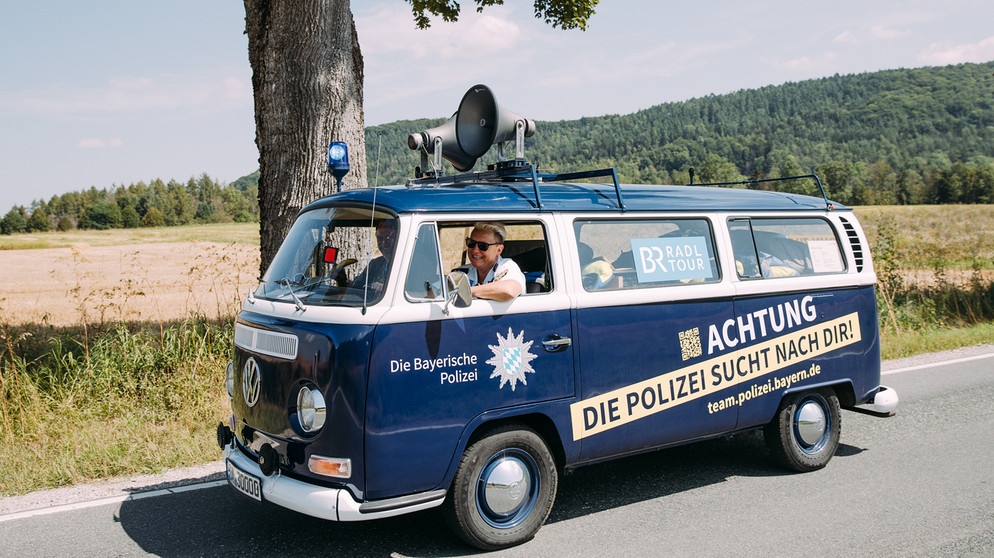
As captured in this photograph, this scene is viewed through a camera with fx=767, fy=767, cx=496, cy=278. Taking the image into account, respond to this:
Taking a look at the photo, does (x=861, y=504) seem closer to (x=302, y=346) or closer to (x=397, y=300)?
(x=397, y=300)

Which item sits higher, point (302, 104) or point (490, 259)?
point (302, 104)

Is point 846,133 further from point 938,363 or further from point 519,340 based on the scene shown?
point 519,340

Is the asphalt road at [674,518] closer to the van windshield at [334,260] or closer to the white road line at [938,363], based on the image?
the van windshield at [334,260]

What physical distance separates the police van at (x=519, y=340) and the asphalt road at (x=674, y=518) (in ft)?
1.30

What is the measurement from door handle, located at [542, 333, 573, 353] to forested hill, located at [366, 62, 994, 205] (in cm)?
4731

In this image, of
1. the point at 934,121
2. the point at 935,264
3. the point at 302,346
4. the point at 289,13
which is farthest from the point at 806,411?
the point at 934,121

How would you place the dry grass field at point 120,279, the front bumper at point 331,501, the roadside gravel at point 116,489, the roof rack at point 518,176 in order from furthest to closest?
1. the dry grass field at point 120,279
2. the roadside gravel at point 116,489
3. the roof rack at point 518,176
4. the front bumper at point 331,501

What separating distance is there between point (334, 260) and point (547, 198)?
1418 millimetres

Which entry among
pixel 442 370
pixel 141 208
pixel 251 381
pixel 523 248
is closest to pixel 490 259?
pixel 523 248

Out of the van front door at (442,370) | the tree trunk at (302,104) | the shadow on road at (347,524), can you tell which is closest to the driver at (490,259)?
the van front door at (442,370)

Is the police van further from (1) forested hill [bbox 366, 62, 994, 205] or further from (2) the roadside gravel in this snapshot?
(1) forested hill [bbox 366, 62, 994, 205]

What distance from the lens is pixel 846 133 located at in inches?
4584

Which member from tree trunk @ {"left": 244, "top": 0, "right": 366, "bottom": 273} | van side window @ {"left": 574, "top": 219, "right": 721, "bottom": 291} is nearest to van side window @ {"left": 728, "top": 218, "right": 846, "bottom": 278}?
van side window @ {"left": 574, "top": 219, "right": 721, "bottom": 291}

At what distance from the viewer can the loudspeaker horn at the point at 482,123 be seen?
543cm
